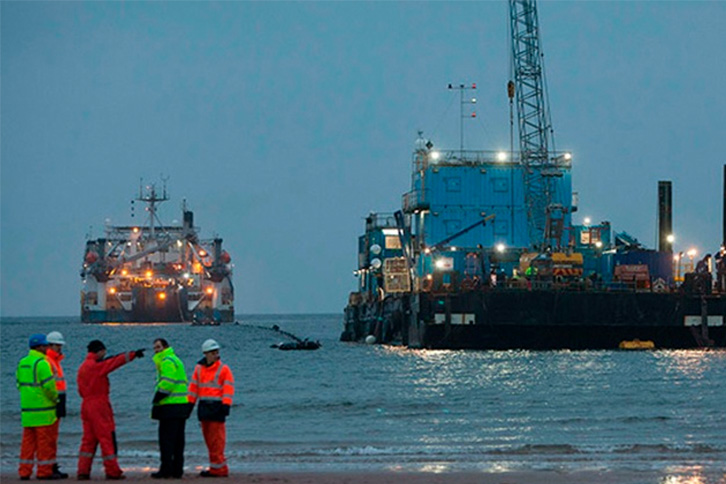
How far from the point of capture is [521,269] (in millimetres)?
76875

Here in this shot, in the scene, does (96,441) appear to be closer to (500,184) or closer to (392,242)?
(500,184)

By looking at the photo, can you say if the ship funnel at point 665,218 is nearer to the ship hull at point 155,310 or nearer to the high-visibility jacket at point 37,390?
the high-visibility jacket at point 37,390

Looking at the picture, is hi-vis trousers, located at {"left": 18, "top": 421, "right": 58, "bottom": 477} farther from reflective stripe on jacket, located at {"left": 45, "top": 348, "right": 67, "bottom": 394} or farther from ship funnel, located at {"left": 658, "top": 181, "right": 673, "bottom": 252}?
ship funnel, located at {"left": 658, "top": 181, "right": 673, "bottom": 252}

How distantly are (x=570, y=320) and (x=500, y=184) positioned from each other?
18.6m

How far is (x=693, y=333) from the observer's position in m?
70.2

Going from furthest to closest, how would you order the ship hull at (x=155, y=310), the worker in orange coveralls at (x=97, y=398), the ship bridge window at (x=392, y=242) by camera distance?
1. the ship hull at (x=155, y=310)
2. the ship bridge window at (x=392, y=242)
3. the worker in orange coveralls at (x=97, y=398)

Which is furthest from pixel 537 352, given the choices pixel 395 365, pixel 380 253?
pixel 380 253

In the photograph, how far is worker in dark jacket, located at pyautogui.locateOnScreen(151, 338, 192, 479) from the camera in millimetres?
17875

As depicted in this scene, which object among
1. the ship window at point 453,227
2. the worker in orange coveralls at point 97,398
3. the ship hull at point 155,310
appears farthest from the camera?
the ship hull at point 155,310

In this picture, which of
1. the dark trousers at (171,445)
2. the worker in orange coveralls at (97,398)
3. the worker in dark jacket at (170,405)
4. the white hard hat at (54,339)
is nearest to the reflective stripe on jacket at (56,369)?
the white hard hat at (54,339)

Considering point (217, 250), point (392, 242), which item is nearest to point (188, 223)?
point (217, 250)

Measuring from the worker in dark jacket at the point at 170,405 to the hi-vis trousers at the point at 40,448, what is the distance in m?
1.42

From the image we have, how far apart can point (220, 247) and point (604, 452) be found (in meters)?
159

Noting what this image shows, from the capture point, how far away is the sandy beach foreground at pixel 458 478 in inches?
744
